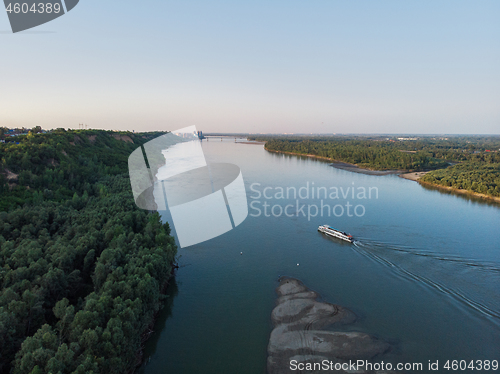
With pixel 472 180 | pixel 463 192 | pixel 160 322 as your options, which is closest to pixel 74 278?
pixel 160 322

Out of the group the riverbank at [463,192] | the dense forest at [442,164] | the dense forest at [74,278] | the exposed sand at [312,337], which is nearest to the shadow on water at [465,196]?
the riverbank at [463,192]

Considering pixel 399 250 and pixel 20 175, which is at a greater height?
pixel 20 175

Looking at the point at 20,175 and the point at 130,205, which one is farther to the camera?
the point at 20,175

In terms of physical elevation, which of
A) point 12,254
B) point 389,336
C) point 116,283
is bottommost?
point 389,336

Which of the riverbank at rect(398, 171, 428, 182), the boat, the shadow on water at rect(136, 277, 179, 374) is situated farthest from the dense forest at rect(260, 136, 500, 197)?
the shadow on water at rect(136, 277, 179, 374)

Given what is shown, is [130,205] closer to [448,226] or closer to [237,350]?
[237,350]

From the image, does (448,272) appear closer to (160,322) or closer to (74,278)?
(160,322)

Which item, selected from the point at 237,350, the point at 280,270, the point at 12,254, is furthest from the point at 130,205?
the point at 237,350

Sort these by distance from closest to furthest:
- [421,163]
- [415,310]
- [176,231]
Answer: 1. [415,310]
2. [176,231]
3. [421,163]
